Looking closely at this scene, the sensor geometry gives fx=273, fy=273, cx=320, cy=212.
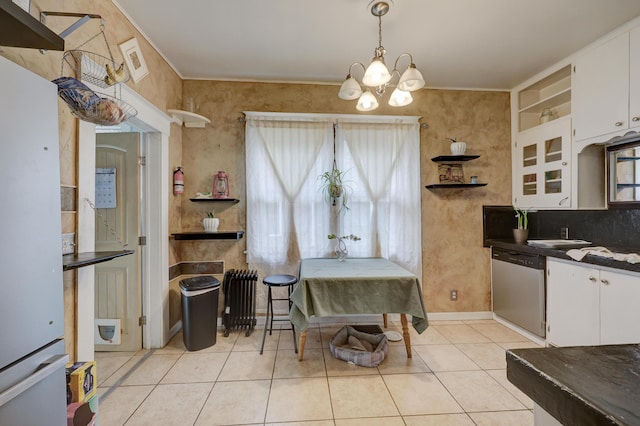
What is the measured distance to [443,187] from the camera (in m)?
3.40

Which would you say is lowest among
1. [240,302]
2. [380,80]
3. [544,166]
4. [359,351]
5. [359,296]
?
[359,351]

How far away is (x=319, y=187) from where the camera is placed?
327 centimetres

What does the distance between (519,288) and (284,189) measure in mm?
2846

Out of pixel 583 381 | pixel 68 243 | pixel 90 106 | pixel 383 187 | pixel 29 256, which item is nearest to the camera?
pixel 583 381

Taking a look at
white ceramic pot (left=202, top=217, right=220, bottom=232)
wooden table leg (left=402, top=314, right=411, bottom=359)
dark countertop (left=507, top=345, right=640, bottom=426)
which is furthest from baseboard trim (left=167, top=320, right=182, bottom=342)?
dark countertop (left=507, top=345, right=640, bottom=426)

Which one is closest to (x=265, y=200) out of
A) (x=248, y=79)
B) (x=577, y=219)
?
(x=248, y=79)

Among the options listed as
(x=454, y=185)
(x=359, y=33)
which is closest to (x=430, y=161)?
(x=454, y=185)

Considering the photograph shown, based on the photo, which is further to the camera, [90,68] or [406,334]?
[406,334]

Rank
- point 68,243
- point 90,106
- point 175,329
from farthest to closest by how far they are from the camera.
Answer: point 175,329
point 68,243
point 90,106

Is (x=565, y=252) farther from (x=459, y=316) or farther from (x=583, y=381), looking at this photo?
(x=583, y=381)

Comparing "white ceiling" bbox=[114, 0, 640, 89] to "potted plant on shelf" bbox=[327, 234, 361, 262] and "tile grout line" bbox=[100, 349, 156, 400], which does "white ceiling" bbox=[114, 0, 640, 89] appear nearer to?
"potted plant on shelf" bbox=[327, 234, 361, 262]

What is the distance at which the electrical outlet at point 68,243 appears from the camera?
1598 mm

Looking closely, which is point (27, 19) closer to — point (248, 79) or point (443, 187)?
point (248, 79)

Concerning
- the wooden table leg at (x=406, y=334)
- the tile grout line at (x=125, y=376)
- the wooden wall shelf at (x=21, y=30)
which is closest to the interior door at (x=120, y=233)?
the tile grout line at (x=125, y=376)
